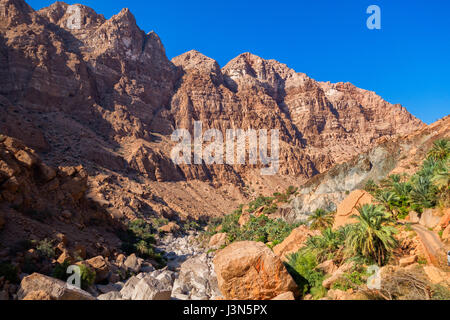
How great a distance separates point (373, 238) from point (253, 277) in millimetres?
5356

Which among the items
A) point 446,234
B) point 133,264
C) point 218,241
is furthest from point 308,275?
point 218,241

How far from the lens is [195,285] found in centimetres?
1579

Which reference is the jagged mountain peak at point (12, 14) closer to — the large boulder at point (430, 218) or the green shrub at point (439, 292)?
the large boulder at point (430, 218)

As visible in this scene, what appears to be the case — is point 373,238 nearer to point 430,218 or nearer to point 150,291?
point 430,218

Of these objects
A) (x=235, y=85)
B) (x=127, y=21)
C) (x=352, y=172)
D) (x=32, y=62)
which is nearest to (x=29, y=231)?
(x=352, y=172)

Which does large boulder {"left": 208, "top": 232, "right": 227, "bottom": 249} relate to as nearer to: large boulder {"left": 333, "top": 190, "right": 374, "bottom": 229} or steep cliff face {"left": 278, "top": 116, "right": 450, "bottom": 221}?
steep cliff face {"left": 278, "top": 116, "right": 450, "bottom": 221}

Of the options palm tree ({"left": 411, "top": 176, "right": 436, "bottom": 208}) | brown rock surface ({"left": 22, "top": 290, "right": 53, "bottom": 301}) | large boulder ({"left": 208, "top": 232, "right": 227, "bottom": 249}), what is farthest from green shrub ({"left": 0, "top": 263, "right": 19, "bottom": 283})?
large boulder ({"left": 208, "top": 232, "right": 227, "bottom": 249})

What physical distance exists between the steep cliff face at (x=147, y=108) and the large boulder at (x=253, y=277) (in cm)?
3912

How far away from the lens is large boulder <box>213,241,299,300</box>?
33.1ft

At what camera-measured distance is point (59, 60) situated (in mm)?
68312

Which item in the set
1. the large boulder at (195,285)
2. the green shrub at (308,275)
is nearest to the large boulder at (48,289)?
the large boulder at (195,285)
